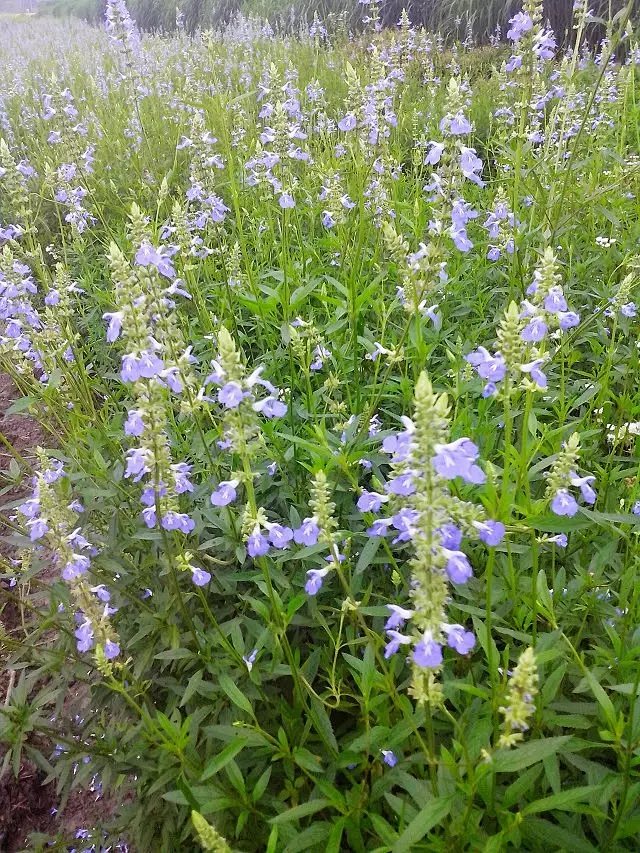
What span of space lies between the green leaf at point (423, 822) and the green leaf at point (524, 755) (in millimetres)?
151

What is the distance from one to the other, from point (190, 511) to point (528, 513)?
1572 mm

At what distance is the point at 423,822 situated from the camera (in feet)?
5.03

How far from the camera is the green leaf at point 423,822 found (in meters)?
1.51

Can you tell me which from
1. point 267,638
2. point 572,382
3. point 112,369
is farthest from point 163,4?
point 267,638

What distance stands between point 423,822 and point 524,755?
1.00 feet

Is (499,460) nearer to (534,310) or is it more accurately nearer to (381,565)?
(381,565)

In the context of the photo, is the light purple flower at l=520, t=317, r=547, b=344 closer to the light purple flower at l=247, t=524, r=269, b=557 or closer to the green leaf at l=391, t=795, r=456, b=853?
the light purple flower at l=247, t=524, r=269, b=557

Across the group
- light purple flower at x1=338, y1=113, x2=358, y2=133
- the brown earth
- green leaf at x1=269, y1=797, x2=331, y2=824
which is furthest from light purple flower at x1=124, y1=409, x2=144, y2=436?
light purple flower at x1=338, y1=113, x2=358, y2=133

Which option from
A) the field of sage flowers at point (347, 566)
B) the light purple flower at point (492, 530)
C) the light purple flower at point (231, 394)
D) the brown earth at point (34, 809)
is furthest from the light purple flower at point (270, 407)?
the brown earth at point (34, 809)

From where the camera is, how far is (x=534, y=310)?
1998mm

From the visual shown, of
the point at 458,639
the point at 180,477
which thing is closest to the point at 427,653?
the point at 458,639

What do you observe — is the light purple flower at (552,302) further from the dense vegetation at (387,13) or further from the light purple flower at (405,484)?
the dense vegetation at (387,13)

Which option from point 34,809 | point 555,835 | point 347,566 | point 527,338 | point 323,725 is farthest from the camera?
point 34,809

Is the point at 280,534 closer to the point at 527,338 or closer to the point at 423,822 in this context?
the point at 423,822
